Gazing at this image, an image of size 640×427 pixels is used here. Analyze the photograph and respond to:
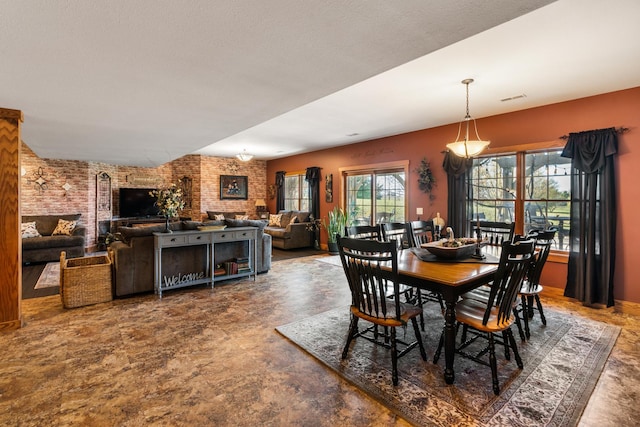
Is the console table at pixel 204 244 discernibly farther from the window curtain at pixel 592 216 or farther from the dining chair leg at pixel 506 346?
the window curtain at pixel 592 216

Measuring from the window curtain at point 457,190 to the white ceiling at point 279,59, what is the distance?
2.62ft

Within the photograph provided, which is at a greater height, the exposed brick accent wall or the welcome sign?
the exposed brick accent wall

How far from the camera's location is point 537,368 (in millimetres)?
2400

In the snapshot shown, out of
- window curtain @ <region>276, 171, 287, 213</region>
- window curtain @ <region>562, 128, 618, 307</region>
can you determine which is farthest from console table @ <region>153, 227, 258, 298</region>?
window curtain @ <region>276, 171, 287, 213</region>

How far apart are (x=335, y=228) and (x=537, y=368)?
5.13 m

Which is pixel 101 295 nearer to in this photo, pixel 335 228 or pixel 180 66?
pixel 180 66

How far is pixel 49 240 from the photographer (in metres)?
6.13

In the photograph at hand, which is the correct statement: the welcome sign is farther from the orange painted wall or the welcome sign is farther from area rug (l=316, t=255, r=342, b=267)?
the orange painted wall

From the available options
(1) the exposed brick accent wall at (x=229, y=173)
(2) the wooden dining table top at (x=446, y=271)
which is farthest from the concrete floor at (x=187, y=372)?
(1) the exposed brick accent wall at (x=229, y=173)

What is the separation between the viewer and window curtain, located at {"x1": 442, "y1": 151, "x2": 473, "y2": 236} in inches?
199

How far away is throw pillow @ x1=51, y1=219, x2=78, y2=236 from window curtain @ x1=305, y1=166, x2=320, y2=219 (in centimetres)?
545

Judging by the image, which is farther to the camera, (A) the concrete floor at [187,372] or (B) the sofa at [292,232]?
(B) the sofa at [292,232]

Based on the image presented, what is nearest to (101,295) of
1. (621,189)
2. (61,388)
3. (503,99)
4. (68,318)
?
(68,318)

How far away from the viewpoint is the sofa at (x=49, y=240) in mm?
5957
